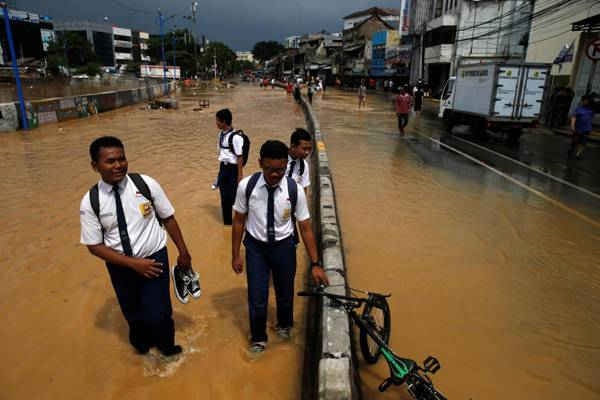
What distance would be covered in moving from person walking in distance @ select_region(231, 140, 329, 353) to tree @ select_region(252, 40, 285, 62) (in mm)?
157426

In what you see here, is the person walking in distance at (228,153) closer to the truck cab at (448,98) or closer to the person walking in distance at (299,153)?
the person walking in distance at (299,153)

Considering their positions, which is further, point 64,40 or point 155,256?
point 64,40

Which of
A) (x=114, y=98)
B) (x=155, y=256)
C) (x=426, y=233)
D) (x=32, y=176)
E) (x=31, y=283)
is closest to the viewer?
(x=155, y=256)

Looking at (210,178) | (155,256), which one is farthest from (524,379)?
(210,178)

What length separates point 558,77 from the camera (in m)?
19.1

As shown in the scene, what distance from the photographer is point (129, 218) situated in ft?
8.82

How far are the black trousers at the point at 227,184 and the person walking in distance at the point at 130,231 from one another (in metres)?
2.72

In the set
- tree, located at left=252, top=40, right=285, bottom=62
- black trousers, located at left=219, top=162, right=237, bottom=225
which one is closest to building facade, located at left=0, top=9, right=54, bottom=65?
black trousers, located at left=219, top=162, right=237, bottom=225

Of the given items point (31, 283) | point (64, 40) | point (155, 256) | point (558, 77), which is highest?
point (64, 40)

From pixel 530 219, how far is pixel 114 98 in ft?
79.9

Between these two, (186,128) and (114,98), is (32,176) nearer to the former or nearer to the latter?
(186,128)

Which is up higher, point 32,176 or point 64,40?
point 64,40

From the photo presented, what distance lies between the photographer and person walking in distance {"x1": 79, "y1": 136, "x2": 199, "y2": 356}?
2.56m

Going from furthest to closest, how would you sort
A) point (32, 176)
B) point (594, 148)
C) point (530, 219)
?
1. point (594, 148)
2. point (32, 176)
3. point (530, 219)
